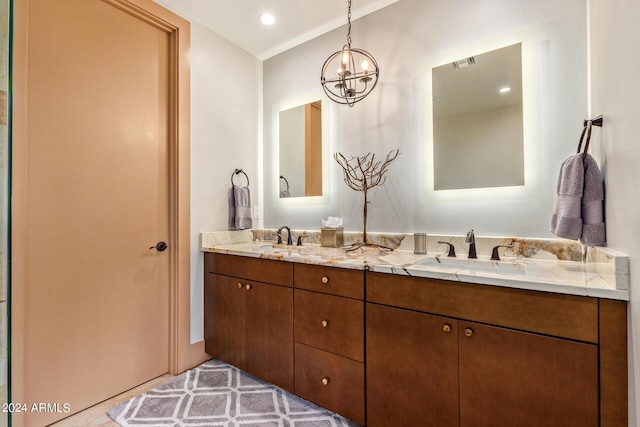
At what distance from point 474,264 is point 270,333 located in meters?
1.24

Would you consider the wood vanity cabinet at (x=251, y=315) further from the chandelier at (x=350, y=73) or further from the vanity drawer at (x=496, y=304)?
the chandelier at (x=350, y=73)

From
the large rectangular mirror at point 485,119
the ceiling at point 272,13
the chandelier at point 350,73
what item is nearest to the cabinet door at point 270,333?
the large rectangular mirror at point 485,119

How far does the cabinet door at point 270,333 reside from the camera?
1688mm

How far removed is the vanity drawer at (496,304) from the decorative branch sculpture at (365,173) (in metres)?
0.65

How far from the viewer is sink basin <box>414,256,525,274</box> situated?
53.6 inches

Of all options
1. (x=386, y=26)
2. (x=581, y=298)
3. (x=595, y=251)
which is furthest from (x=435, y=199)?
(x=386, y=26)

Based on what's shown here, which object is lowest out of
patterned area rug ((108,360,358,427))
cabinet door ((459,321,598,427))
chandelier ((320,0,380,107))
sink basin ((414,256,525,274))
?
patterned area rug ((108,360,358,427))

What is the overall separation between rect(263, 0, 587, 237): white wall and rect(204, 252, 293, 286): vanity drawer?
0.67 meters

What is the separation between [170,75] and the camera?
2090mm

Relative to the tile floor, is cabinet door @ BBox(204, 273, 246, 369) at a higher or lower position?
higher

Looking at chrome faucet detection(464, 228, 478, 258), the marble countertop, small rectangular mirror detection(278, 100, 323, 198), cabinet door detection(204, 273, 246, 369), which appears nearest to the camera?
the marble countertop

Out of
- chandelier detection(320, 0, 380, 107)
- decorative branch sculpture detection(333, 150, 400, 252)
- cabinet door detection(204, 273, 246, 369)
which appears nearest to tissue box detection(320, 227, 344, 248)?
decorative branch sculpture detection(333, 150, 400, 252)

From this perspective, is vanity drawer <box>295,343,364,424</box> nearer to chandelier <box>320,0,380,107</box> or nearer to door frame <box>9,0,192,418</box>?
door frame <box>9,0,192,418</box>

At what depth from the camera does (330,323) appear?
1.52 meters
